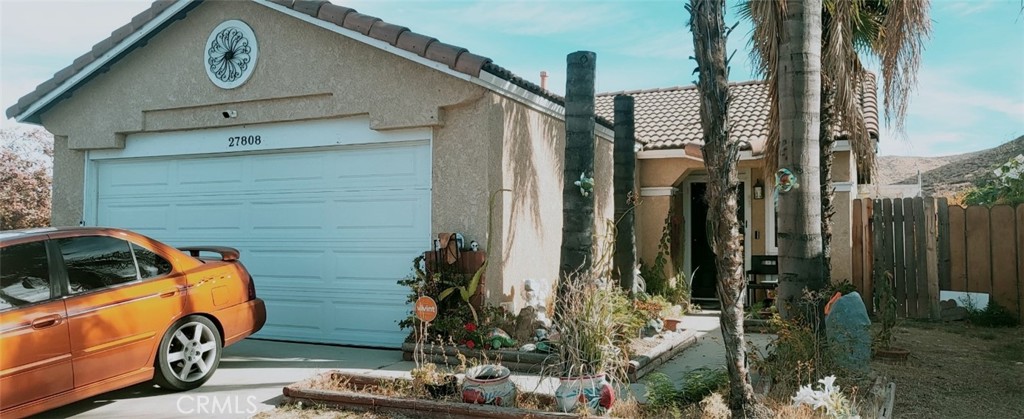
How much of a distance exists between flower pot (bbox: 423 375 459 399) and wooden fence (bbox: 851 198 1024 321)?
7.74m

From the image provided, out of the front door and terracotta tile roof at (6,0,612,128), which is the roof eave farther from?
the front door

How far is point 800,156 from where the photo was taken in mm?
6422

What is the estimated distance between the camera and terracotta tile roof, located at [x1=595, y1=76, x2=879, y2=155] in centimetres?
1245

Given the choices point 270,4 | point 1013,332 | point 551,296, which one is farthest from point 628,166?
point 1013,332

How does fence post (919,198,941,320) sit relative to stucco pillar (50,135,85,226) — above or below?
below

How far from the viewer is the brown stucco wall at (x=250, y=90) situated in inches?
319

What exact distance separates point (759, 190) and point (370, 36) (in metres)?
8.24

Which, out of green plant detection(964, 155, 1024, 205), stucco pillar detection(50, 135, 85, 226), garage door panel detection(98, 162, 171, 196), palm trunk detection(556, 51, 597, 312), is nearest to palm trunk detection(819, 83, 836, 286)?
palm trunk detection(556, 51, 597, 312)

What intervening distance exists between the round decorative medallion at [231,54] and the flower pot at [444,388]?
212 inches

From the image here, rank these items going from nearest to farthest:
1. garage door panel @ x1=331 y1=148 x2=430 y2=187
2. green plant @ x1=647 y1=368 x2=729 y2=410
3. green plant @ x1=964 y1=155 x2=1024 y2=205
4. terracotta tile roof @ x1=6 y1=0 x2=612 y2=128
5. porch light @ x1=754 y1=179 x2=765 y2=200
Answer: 1. green plant @ x1=647 y1=368 x2=729 y2=410
2. terracotta tile roof @ x1=6 y1=0 x2=612 y2=128
3. garage door panel @ x1=331 y1=148 x2=430 y2=187
4. porch light @ x1=754 y1=179 x2=765 y2=200
5. green plant @ x1=964 y1=155 x2=1024 y2=205

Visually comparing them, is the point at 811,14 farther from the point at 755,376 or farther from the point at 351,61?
the point at 351,61

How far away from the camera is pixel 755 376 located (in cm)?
621

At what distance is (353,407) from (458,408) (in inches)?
37.7

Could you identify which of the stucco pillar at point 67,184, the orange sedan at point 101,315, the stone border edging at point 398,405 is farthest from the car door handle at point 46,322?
the stucco pillar at point 67,184
